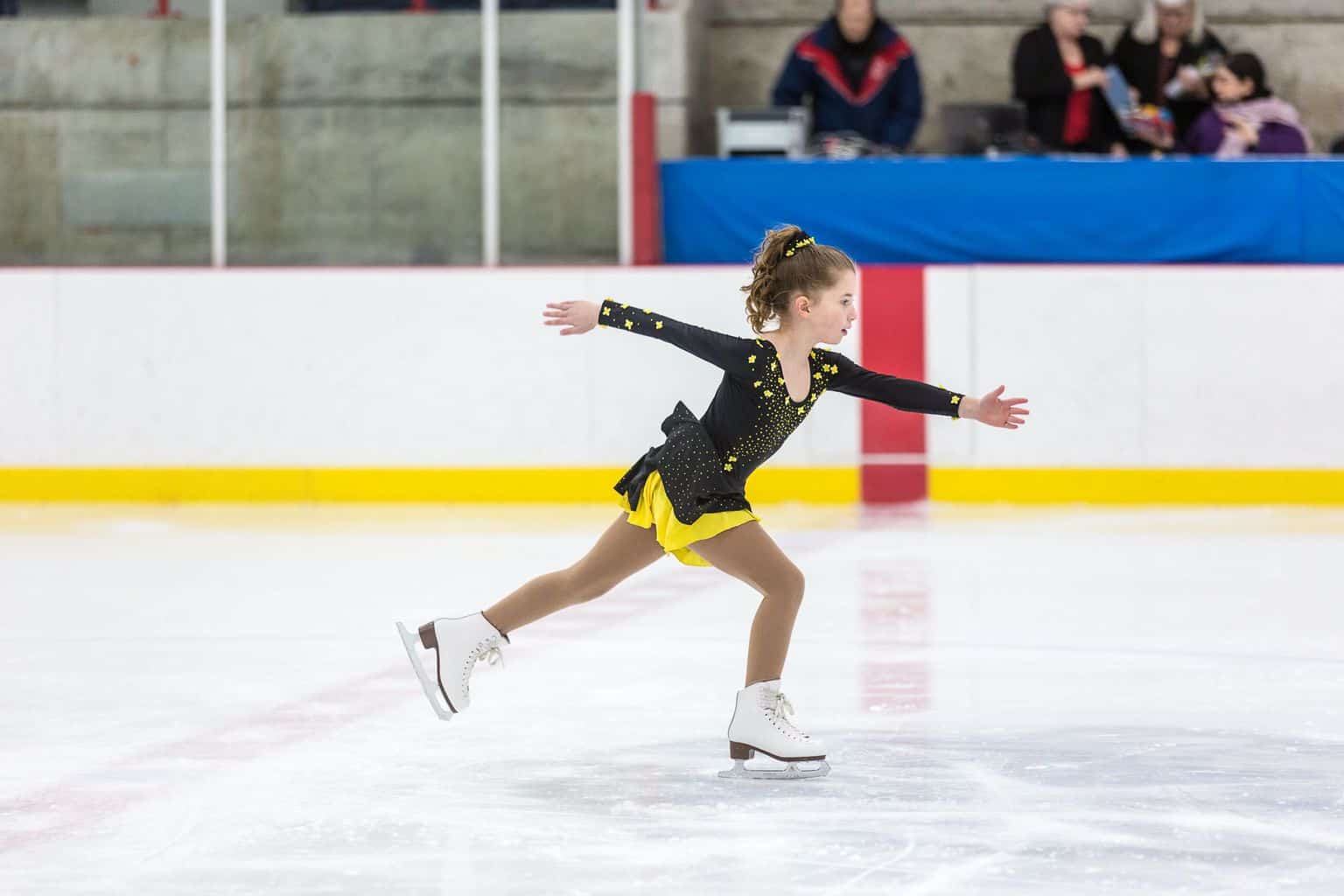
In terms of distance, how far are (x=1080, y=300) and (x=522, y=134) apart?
117 inches

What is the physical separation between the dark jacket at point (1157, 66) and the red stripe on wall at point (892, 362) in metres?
1.92

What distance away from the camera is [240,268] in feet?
33.6

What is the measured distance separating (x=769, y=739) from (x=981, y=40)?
9.55 meters

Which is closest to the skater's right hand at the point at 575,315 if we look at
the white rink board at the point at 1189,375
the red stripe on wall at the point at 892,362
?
the red stripe on wall at the point at 892,362

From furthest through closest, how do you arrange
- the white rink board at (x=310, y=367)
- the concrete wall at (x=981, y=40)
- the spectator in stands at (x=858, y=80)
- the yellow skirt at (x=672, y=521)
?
1. the concrete wall at (x=981, y=40)
2. the spectator in stands at (x=858, y=80)
3. the white rink board at (x=310, y=367)
4. the yellow skirt at (x=672, y=521)

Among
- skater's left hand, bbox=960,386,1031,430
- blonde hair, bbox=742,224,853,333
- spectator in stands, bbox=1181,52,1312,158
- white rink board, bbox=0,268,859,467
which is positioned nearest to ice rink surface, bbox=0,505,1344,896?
skater's left hand, bbox=960,386,1031,430

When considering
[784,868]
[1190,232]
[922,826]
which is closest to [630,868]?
[784,868]

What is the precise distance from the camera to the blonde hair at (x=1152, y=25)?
427 inches

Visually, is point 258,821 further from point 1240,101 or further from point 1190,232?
point 1240,101

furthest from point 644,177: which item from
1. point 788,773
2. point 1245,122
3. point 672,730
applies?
point 788,773

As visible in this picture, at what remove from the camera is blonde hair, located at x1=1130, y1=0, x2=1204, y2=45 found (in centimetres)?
1084

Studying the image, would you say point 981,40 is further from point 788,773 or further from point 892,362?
point 788,773

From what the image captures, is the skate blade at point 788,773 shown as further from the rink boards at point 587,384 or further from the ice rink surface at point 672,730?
the rink boards at point 587,384

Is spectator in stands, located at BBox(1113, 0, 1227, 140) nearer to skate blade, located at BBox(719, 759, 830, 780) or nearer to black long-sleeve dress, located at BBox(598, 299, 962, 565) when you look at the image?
black long-sleeve dress, located at BBox(598, 299, 962, 565)
